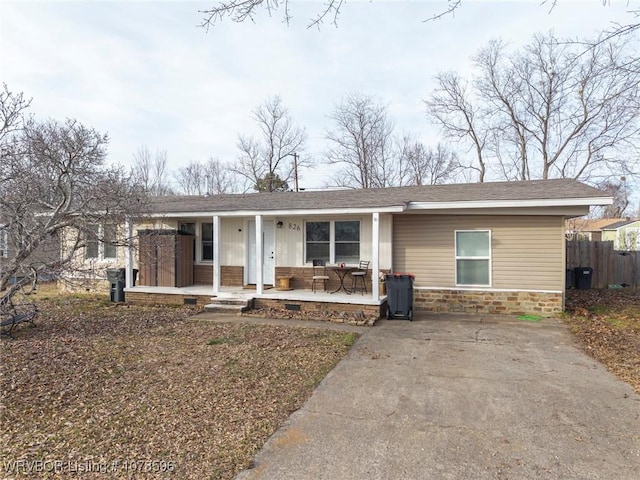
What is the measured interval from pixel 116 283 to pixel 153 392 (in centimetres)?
720

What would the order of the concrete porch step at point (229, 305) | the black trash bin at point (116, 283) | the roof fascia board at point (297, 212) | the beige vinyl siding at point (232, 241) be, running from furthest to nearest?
the beige vinyl siding at point (232, 241)
the black trash bin at point (116, 283)
the concrete porch step at point (229, 305)
the roof fascia board at point (297, 212)

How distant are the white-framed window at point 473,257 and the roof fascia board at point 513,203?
2.84 ft

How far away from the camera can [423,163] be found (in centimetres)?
2634

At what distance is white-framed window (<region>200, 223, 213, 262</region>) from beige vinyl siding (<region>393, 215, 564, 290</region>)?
17.9 ft

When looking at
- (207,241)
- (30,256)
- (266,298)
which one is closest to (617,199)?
(266,298)

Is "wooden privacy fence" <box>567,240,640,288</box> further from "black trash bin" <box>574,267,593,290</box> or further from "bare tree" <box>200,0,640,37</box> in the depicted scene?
"bare tree" <box>200,0,640,37</box>

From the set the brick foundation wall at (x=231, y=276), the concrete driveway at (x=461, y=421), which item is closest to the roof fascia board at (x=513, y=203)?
the concrete driveway at (x=461, y=421)

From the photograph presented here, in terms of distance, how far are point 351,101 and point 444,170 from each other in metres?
8.20

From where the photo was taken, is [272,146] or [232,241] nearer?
[232,241]

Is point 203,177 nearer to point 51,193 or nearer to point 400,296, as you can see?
point 51,193

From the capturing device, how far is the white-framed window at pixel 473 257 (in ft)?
29.0

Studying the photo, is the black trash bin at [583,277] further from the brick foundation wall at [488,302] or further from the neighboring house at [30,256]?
the neighboring house at [30,256]

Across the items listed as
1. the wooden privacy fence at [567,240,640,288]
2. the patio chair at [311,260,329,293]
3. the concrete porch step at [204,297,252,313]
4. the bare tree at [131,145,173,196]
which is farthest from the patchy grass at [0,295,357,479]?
the bare tree at [131,145,173,196]

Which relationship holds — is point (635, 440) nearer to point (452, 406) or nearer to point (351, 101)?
point (452, 406)
